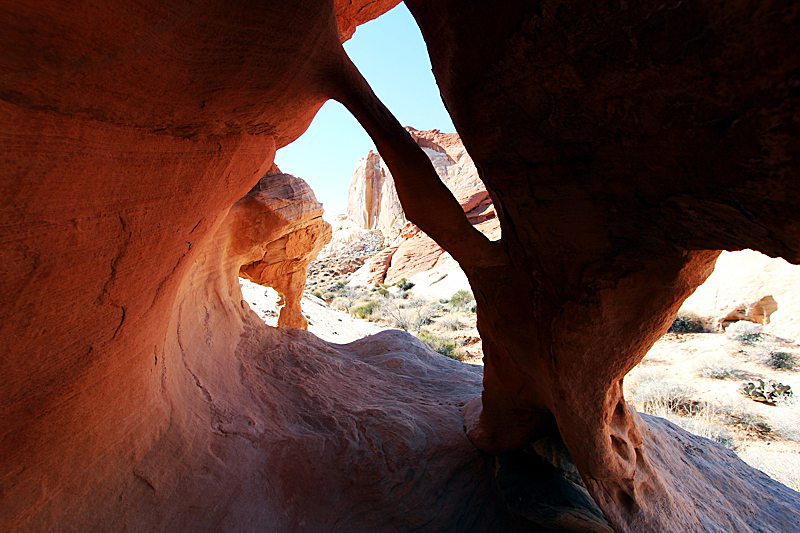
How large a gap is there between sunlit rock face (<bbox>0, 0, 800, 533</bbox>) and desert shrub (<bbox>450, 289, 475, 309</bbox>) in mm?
10463

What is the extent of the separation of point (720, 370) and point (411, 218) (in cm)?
736

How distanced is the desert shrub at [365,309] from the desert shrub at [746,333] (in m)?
10.2

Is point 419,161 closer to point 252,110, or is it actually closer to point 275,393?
point 252,110

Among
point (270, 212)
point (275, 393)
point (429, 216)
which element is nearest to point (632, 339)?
point (429, 216)

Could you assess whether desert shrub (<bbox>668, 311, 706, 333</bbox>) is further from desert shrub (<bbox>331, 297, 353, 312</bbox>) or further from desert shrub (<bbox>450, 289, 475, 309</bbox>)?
desert shrub (<bbox>331, 297, 353, 312</bbox>)

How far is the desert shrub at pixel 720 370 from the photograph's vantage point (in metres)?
6.35

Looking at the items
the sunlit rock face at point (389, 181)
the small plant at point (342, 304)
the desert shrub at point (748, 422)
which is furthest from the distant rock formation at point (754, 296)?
the sunlit rock face at point (389, 181)

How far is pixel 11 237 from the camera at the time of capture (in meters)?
1.29

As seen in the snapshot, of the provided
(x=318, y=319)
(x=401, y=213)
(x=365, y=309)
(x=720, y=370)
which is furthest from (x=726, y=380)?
(x=401, y=213)

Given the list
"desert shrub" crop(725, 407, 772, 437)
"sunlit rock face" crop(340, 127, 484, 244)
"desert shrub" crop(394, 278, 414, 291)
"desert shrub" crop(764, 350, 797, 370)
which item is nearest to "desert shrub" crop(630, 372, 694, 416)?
"desert shrub" crop(725, 407, 772, 437)

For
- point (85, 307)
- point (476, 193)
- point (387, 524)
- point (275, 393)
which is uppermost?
point (476, 193)

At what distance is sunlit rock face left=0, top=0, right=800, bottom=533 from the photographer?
1088 millimetres

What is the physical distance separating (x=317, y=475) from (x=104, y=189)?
7.28 feet

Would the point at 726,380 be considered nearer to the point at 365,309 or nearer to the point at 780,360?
the point at 780,360
